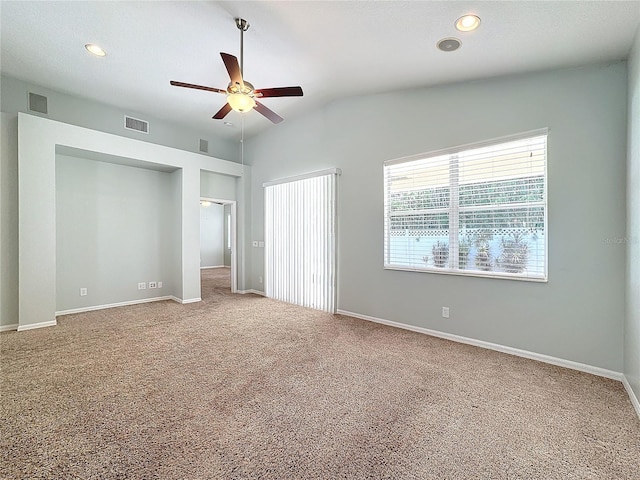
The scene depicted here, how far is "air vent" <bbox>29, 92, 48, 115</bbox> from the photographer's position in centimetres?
398

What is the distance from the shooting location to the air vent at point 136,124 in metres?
4.82

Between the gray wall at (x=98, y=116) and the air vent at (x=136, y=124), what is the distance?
0.18 feet

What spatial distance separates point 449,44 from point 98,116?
522 centimetres

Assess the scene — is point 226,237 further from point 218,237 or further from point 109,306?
point 109,306

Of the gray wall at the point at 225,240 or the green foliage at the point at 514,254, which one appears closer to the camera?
the green foliage at the point at 514,254

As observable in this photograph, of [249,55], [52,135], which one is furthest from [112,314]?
[249,55]

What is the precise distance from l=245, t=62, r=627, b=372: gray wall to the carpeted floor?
388 mm

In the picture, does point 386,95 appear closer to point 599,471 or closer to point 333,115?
point 333,115

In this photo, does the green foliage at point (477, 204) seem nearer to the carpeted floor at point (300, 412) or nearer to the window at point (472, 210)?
the window at point (472, 210)

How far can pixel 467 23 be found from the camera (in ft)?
7.54

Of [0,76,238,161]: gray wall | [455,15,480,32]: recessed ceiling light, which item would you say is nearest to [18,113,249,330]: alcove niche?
[0,76,238,161]: gray wall

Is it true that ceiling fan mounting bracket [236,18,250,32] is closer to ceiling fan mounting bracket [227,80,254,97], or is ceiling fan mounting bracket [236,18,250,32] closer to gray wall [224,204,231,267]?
ceiling fan mounting bracket [227,80,254,97]

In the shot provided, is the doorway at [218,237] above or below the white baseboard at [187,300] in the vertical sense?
above

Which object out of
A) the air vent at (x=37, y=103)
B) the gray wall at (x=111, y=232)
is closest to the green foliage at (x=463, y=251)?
the gray wall at (x=111, y=232)
